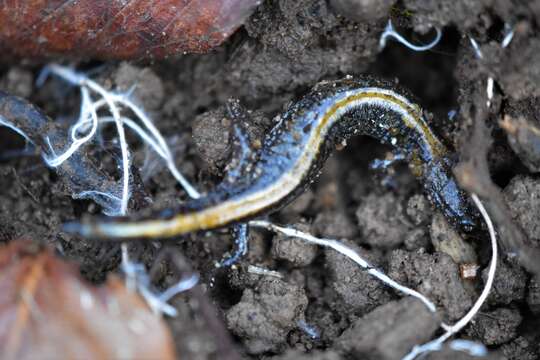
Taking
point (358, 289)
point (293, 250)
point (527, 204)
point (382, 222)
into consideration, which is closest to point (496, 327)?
point (527, 204)

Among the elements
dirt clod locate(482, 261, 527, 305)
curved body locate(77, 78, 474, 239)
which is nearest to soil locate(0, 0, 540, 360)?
dirt clod locate(482, 261, 527, 305)

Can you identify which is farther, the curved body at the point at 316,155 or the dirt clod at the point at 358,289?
the dirt clod at the point at 358,289

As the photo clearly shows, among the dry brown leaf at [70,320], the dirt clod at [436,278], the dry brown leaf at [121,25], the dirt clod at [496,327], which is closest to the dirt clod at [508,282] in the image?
the dirt clod at [496,327]

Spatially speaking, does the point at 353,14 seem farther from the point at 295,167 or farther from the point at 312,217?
the point at 312,217

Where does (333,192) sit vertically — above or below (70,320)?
below

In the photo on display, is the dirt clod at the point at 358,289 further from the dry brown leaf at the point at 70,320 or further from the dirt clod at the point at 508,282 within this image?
the dry brown leaf at the point at 70,320

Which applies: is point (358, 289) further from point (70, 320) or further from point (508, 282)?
point (70, 320)
